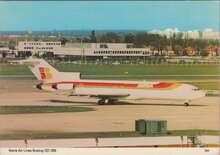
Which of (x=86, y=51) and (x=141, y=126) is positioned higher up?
(x=86, y=51)

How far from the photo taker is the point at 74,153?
19.6 feet

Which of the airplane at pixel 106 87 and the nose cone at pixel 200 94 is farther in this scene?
the nose cone at pixel 200 94

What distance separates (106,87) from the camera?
780 centimetres

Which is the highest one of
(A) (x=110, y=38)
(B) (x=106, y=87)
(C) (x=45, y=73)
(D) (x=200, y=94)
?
A: (A) (x=110, y=38)

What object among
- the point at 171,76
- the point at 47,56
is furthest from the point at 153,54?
the point at 47,56

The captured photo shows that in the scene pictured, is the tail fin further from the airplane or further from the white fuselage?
the white fuselage

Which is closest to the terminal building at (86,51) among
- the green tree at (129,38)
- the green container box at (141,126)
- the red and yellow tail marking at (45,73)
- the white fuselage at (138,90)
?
the green tree at (129,38)

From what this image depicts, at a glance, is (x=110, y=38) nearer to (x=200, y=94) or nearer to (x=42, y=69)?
(x=42, y=69)

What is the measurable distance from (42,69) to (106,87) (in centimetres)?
121

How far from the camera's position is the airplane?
7.20 metres

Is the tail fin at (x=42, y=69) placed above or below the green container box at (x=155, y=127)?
above

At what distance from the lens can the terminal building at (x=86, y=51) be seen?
645 centimetres

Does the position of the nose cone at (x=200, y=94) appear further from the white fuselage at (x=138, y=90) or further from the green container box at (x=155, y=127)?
the green container box at (x=155, y=127)

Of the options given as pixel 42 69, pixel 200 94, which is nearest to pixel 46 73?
pixel 42 69
